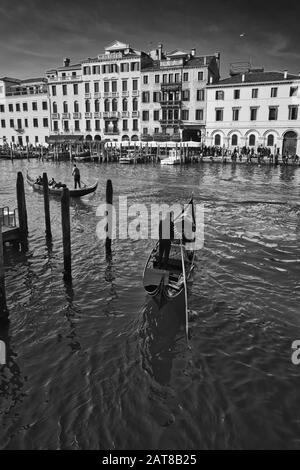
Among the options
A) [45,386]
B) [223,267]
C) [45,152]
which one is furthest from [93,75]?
[45,386]

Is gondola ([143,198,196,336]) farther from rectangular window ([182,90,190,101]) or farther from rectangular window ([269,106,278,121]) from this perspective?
rectangular window ([182,90,190,101])

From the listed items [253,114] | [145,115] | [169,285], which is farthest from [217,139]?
[169,285]

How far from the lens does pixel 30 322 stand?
28.4 ft

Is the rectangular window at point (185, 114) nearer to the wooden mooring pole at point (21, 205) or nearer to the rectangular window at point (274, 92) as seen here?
the rectangular window at point (274, 92)

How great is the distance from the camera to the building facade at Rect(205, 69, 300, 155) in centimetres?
4800

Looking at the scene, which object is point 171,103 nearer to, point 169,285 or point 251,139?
point 251,139

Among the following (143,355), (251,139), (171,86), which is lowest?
(143,355)

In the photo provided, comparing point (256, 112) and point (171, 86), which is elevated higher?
point (171, 86)

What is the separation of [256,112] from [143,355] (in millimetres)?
48226

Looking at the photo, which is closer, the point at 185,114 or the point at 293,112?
the point at 293,112

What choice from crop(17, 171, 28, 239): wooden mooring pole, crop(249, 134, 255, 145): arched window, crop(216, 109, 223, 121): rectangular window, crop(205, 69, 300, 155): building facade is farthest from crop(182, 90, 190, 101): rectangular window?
crop(17, 171, 28, 239): wooden mooring pole

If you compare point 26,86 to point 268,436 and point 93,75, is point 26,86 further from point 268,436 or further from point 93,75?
point 268,436

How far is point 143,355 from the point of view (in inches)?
294

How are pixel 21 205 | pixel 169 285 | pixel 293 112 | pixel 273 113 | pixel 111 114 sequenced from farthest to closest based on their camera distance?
1. pixel 111 114
2. pixel 273 113
3. pixel 293 112
4. pixel 21 205
5. pixel 169 285
